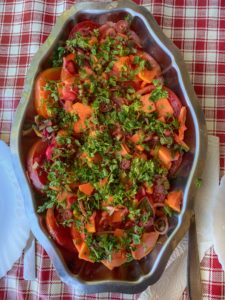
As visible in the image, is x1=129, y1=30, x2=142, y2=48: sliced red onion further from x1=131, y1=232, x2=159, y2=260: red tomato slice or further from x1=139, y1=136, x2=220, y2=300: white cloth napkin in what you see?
x1=131, y1=232, x2=159, y2=260: red tomato slice

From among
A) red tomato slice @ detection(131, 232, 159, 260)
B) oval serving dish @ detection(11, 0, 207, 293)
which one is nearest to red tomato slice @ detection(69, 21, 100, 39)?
oval serving dish @ detection(11, 0, 207, 293)

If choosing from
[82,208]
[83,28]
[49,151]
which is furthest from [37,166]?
[83,28]

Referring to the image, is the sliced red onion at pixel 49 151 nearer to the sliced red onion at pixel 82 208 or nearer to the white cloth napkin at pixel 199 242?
the sliced red onion at pixel 82 208

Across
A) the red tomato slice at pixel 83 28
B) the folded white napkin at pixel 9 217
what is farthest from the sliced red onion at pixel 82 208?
the red tomato slice at pixel 83 28

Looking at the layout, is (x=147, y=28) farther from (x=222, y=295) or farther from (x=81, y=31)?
(x=222, y=295)

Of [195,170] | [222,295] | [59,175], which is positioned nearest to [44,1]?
[59,175]

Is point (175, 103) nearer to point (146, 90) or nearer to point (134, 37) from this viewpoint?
point (146, 90)

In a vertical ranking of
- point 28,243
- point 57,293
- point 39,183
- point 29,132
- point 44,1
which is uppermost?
point 44,1

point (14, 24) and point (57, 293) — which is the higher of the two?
point (14, 24)
